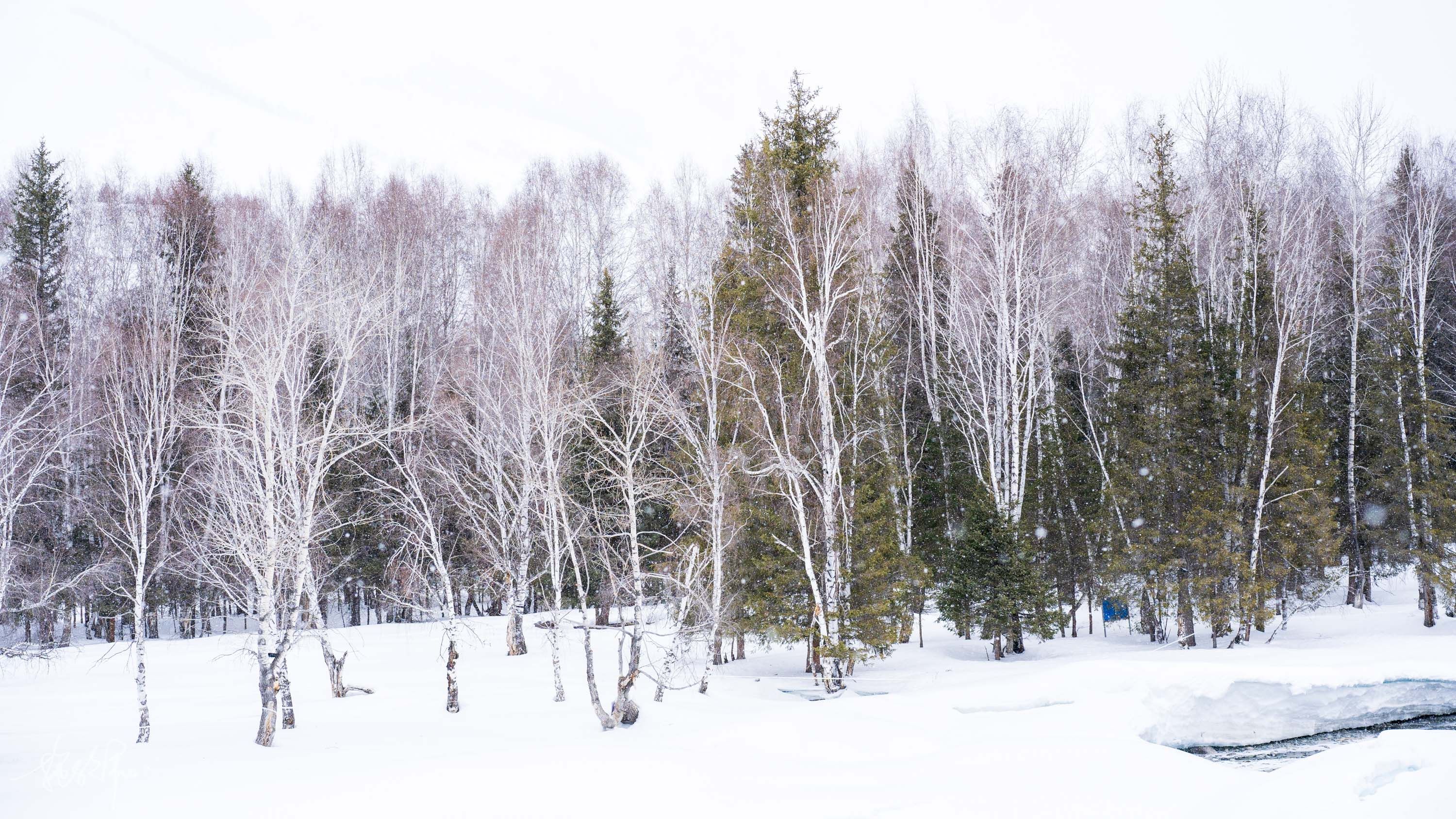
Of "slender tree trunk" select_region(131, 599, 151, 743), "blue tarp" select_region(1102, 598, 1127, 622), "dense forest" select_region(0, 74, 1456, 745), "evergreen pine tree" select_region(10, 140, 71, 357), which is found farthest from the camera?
"evergreen pine tree" select_region(10, 140, 71, 357)

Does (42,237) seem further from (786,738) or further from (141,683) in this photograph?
(786,738)

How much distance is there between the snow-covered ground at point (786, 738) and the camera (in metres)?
A: 8.53

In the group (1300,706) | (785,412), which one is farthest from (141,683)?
(1300,706)

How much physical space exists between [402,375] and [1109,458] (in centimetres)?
2689

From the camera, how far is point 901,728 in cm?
1234

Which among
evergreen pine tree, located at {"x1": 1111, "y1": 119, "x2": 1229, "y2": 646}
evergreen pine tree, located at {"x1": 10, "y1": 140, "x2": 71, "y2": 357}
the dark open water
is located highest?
evergreen pine tree, located at {"x1": 10, "y1": 140, "x2": 71, "y2": 357}

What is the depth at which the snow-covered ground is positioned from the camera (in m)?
8.53

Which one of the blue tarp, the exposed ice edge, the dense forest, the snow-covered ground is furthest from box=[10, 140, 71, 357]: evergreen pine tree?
the blue tarp

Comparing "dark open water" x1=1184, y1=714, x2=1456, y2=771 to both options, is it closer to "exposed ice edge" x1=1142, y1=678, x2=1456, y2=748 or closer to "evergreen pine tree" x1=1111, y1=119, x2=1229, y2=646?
"exposed ice edge" x1=1142, y1=678, x2=1456, y2=748

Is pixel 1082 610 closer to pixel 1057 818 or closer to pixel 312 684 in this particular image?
pixel 1057 818

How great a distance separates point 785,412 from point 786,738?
8028 mm

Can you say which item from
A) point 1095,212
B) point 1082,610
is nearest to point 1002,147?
point 1095,212

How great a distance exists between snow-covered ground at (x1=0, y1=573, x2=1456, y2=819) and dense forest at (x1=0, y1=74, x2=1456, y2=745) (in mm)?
1167

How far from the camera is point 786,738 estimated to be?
38.0ft
